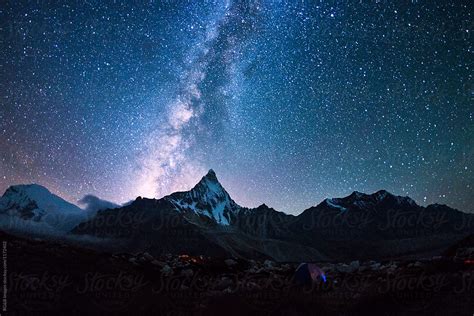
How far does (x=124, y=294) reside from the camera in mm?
17719

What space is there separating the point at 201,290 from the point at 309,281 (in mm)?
7442

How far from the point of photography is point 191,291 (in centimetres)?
1914

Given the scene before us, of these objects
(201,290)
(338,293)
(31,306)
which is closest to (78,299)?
(31,306)

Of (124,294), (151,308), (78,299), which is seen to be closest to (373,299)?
(151,308)

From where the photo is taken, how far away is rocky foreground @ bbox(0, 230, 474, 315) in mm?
14883

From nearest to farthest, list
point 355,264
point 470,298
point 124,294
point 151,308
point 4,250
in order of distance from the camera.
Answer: point 470,298, point 151,308, point 124,294, point 4,250, point 355,264

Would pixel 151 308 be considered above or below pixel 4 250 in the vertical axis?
below

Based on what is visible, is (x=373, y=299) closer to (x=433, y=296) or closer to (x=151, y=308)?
(x=433, y=296)

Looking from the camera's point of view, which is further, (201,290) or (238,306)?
(201,290)

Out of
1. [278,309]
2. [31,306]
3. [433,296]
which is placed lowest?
[31,306]

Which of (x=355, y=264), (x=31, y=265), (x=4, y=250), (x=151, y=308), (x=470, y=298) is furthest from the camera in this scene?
(x=355, y=264)

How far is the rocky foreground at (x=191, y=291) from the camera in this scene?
14883 millimetres

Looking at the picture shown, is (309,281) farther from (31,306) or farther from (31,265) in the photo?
(31,265)

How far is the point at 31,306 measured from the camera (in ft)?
48.9
